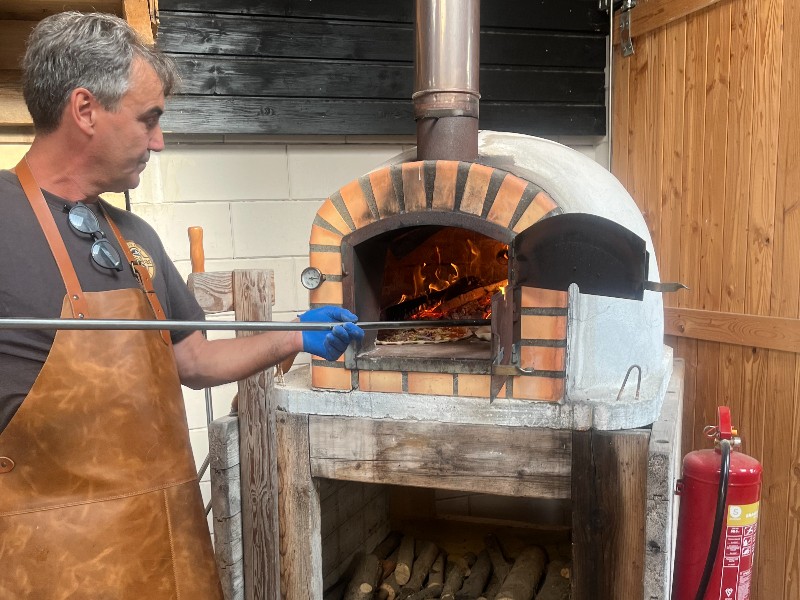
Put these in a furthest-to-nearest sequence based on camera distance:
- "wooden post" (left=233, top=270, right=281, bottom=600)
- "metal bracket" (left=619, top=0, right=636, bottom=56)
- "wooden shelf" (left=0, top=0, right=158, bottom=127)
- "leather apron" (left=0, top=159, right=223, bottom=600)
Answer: "metal bracket" (left=619, top=0, right=636, bottom=56), "wooden post" (left=233, top=270, right=281, bottom=600), "wooden shelf" (left=0, top=0, right=158, bottom=127), "leather apron" (left=0, top=159, right=223, bottom=600)

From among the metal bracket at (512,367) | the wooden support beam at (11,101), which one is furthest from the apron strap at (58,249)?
the wooden support beam at (11,101)

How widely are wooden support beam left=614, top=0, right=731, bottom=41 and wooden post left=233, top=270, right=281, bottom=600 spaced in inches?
80.3

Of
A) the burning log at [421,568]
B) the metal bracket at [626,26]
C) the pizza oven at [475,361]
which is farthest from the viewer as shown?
the metal bracket at [626,26]

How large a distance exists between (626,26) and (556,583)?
2396 millimetres

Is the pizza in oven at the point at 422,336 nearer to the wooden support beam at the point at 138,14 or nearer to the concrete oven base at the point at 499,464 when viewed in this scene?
the concrete oven base at the point at 499,464

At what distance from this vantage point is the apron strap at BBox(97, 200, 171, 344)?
1520 mm

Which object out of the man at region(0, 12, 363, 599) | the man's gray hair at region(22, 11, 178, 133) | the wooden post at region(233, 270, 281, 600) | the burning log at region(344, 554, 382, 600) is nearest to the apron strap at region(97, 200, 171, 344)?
the man at region(0, 12, 363, 599)

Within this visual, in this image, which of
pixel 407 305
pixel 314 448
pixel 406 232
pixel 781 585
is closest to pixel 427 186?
pixel 406 232

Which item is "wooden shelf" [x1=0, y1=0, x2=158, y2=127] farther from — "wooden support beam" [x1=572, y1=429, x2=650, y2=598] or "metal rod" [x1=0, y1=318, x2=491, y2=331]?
"wooden support beam" [x1=572, y1=429, x2=650, y2=598]

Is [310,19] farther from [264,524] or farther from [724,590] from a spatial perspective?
[724,590]

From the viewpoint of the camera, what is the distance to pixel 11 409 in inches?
52.2

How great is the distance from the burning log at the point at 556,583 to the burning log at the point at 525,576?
0.10 feet

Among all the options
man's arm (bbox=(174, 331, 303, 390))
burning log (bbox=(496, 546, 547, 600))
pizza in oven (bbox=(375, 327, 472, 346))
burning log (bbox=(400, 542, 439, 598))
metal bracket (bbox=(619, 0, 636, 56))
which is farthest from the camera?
metal bracket (bbox=(619, 0, 636, 56))

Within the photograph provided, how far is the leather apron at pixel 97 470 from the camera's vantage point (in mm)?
1318
